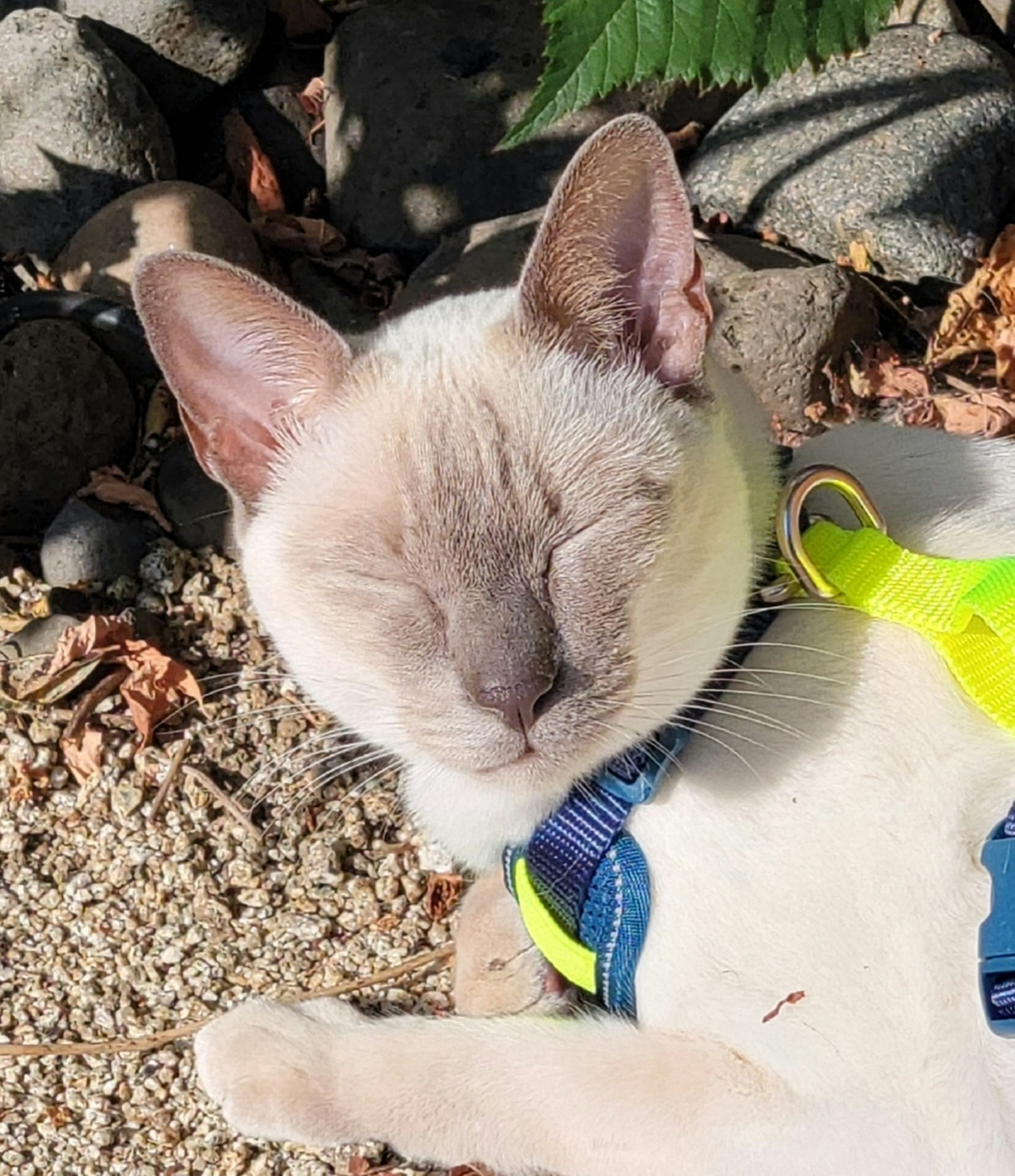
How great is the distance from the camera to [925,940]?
1.46m

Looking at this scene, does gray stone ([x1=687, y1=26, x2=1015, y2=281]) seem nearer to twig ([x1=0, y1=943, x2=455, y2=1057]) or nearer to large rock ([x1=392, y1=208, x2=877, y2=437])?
large rock ([x1=392, y1=208, x2=877, y2=437])

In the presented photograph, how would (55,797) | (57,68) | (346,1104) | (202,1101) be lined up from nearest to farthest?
1. (346,1104)
2. (202,1101)
3. (55,797)
4. (57,68)

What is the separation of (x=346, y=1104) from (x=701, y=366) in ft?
3.48

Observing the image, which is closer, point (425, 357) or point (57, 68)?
point (425, 357)

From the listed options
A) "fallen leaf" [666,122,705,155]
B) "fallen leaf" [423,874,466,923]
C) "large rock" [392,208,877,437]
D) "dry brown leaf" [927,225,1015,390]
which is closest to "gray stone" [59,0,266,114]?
"large rock" [392,208,877,437]

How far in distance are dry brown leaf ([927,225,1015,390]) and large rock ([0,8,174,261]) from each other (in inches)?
68.3

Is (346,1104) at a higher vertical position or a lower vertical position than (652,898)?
lower

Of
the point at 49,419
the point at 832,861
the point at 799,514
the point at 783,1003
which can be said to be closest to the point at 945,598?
the point at 799,514

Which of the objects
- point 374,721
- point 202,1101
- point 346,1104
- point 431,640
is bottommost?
point 202,1101

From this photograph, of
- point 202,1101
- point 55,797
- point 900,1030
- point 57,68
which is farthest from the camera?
point 57,68

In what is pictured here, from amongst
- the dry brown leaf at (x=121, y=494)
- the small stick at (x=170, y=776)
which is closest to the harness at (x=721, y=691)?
the small stick at (x=170, y=776)

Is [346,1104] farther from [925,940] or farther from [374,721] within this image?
[925,940]

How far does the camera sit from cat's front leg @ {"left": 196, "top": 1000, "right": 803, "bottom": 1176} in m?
1.54

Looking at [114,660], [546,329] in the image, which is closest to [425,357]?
[546,329]
